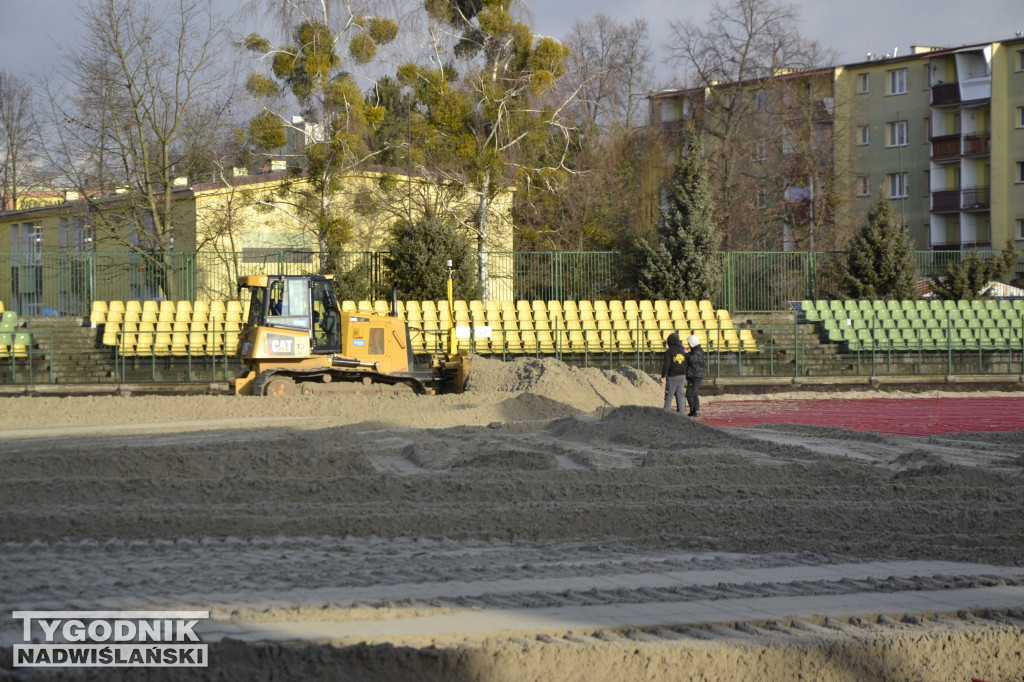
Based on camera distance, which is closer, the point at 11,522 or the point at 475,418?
the point at 11,522

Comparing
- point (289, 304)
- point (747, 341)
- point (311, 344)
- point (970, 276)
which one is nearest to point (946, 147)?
point (970, 276)

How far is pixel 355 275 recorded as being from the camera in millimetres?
30938

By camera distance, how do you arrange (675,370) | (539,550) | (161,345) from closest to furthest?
(539,550)
(675,370)
(161,345)

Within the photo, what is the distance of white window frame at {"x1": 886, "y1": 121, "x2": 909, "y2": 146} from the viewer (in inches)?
2356

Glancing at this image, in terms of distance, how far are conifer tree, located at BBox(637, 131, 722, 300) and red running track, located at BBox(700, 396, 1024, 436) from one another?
6.75 meters

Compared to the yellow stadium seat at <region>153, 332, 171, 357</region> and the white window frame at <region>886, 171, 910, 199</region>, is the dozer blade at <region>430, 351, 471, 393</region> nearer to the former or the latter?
the yellow stadium seat at <region>153, 332, 171, 357</region>

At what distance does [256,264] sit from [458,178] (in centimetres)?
710

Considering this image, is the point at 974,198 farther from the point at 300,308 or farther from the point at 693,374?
the point at 300,308

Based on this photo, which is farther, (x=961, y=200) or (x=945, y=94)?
(x=945, y=94)

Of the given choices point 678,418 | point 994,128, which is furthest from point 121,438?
point 994,128

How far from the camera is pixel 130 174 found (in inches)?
1329

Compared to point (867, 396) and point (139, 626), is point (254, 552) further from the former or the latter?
point (867, 396)

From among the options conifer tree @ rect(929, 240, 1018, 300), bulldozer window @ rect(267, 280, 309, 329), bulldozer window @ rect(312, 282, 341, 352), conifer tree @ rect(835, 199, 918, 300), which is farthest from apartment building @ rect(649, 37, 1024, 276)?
bulldozer window @ rect(267, 280, 309, 329)

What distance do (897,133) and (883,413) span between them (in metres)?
41.9
